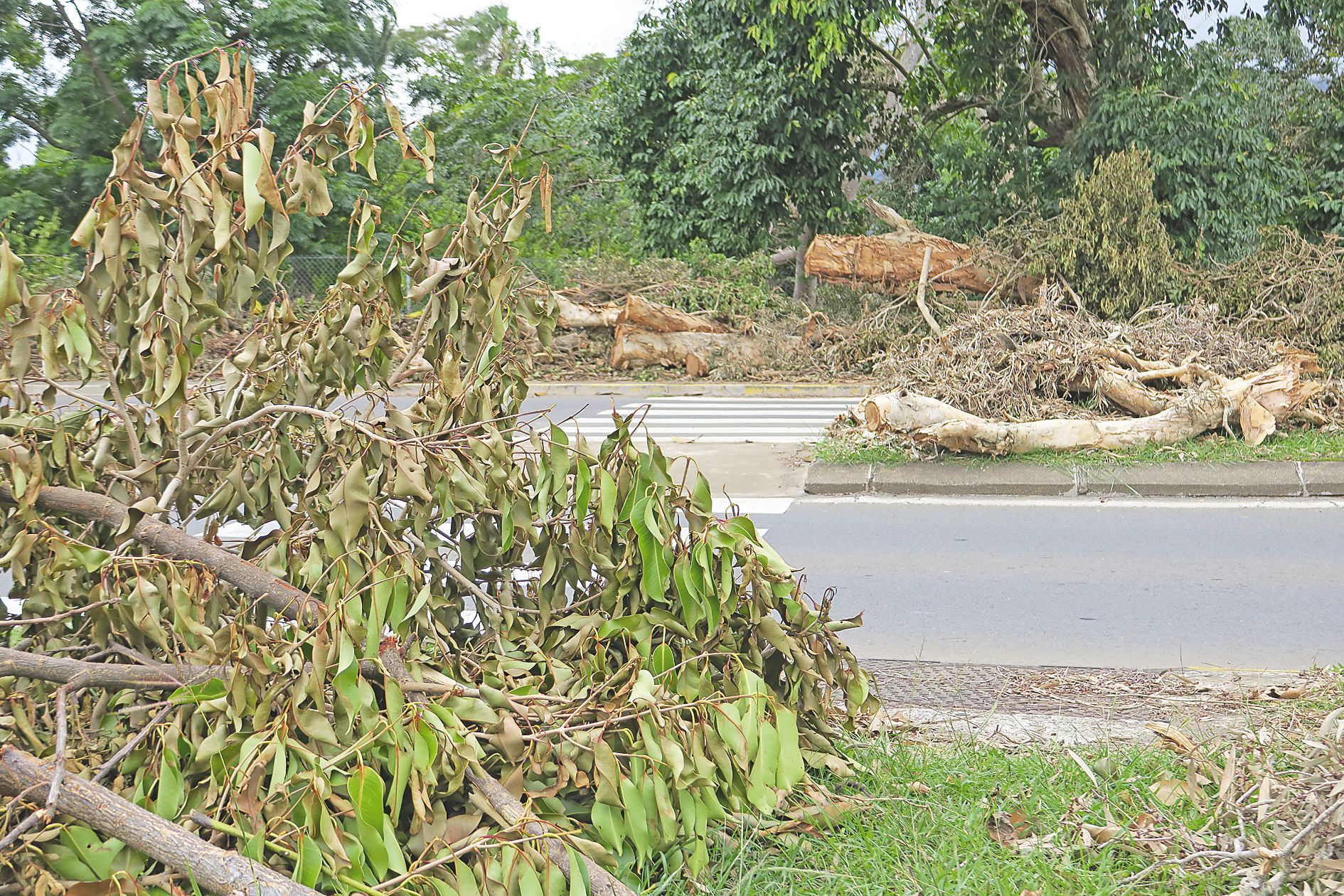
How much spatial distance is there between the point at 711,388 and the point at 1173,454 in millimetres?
7752

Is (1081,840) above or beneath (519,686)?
beneath

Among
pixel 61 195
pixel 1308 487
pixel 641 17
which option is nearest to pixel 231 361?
pixel 1308 487

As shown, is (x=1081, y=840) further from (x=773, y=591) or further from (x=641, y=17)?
(x=641, y=17)

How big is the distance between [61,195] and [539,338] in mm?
25429

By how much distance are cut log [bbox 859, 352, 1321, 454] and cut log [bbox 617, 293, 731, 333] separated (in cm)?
773

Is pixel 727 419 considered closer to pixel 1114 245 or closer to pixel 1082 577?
pixel 1114 245

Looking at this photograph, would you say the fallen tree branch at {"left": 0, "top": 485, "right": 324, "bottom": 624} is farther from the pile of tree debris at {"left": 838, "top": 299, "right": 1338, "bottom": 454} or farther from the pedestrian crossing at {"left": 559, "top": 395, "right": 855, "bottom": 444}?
the pedestrian crossing at {"left": 559, "top": 395, "right": 855, "bottom": 444}

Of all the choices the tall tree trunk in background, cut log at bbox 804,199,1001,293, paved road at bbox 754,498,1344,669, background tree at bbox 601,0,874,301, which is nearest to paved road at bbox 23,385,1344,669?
paved road at bbox 754,498,1344,669

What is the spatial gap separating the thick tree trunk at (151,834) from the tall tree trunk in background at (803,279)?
56.5ft

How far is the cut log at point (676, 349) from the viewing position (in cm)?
1712

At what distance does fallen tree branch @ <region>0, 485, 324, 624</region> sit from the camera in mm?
3107

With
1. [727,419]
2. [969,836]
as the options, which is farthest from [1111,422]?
[969,836]

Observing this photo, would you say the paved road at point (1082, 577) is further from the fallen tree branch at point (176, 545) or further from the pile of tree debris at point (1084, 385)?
the fallen tree branch at point (176, 545)

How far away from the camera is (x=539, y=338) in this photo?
3600 mm
